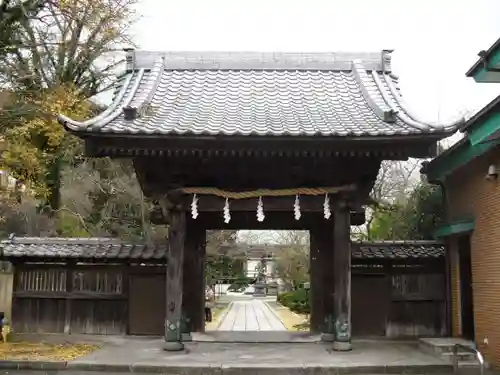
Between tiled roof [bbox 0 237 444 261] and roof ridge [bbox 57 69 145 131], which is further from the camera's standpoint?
tiled roof [bbox 0 237 444 261]

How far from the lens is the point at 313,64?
48.5 ft

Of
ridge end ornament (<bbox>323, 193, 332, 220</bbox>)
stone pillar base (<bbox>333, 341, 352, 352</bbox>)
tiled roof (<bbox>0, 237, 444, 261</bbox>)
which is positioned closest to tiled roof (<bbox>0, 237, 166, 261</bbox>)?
tiled roof (<bbox>0, 237, 444, 261</bbox>)

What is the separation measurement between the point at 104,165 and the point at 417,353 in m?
17.3

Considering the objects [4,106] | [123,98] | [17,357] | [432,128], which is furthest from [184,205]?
[4,106]

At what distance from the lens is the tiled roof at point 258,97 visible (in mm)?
10402

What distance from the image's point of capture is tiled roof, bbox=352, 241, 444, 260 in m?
13.3

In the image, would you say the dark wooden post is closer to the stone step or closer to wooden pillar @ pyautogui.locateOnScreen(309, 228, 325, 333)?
wooden pillar @ pyautogui.locateOnScreen(309, 228, 325, 333)

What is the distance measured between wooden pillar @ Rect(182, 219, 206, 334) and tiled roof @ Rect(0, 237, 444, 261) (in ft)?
2.17

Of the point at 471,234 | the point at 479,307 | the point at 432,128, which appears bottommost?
the point at 479,307

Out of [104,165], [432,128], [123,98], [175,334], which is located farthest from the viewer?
[104,165]

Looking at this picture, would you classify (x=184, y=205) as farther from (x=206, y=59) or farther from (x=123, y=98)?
(x=206, y=59)

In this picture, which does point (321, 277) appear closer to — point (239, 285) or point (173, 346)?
point (173, 346)

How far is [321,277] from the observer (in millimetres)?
13484

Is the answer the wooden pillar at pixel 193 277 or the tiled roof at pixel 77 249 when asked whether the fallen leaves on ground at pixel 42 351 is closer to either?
the tiled roof at pixel 77 249
